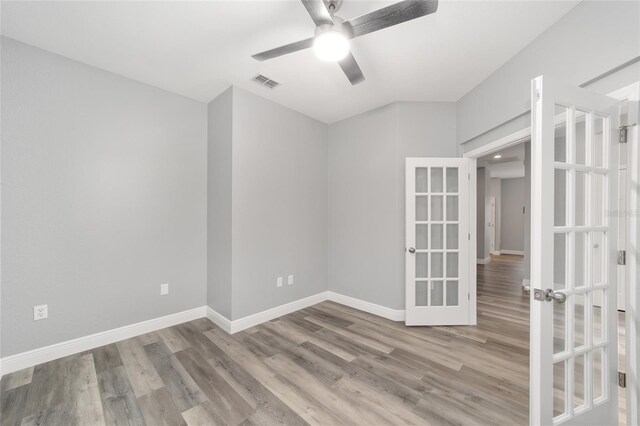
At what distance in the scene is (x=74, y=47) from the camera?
2.20 metres

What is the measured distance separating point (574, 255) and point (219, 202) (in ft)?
10.3

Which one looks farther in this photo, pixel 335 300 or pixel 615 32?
pixel 335 300

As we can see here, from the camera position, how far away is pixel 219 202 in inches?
120

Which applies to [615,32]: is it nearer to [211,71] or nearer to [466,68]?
[466,68]

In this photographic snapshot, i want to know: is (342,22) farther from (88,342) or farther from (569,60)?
(88,342)

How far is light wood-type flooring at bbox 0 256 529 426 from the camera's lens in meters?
1.68

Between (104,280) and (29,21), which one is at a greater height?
(29,21)

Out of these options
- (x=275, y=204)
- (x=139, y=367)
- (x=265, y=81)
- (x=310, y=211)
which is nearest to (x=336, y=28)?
(x=265, y=81)

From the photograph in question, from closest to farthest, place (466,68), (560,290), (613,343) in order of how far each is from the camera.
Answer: (560,290) → (613,343) → (466,68)

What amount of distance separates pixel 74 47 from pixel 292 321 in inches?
138

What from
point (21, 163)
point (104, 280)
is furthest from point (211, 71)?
point (104, 280)

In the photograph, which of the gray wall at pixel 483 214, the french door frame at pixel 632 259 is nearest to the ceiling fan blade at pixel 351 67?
the french door frame at pixel 632 259

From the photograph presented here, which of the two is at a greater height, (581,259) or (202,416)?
(581,259)

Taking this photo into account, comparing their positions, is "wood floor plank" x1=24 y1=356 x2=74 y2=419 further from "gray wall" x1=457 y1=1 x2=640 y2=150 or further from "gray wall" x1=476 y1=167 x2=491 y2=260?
"gray wall" x1=476 y1=167 x2=491 y2=260
